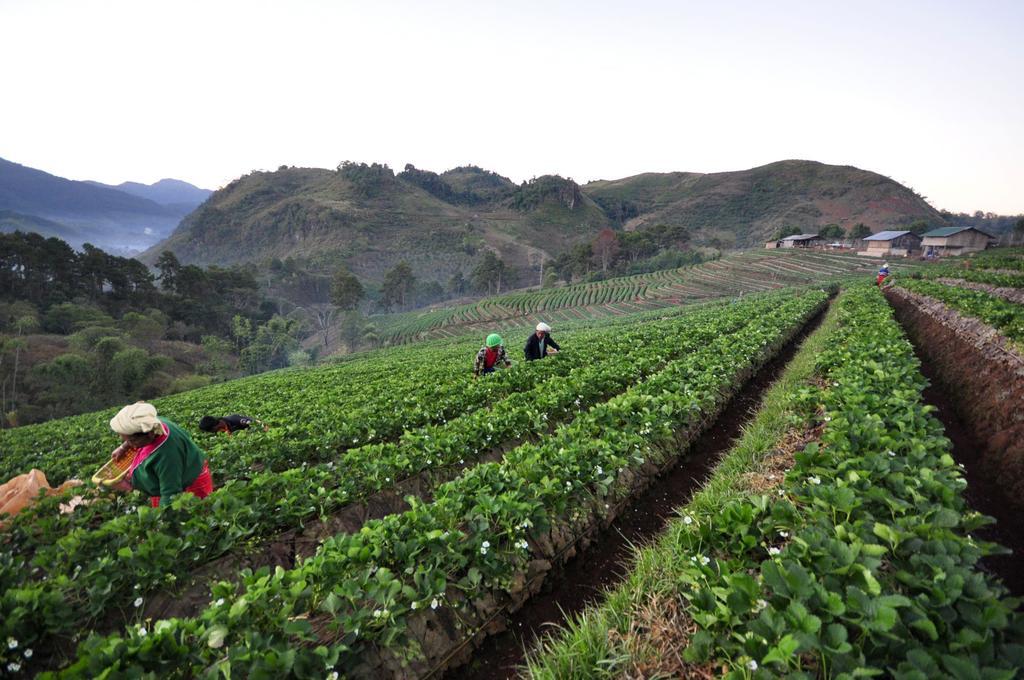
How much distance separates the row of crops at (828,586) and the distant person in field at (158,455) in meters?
4.80

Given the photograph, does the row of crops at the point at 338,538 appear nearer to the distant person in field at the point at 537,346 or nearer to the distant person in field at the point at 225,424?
the distant person in field at the point at 225,424

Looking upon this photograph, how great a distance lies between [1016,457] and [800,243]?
97.8m

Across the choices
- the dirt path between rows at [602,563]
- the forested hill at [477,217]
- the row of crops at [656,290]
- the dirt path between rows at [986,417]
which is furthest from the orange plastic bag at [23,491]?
the forested hill at [477,217]

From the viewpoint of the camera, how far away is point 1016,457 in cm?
571

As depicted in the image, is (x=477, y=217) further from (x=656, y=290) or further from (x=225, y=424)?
(x=225, y=424)

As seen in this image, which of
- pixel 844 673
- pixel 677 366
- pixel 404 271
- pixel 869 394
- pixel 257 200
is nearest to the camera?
pixel 844 673

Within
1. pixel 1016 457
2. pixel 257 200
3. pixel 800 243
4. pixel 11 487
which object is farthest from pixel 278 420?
pixel 257 200

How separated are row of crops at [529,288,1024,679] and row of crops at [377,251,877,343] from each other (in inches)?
2091

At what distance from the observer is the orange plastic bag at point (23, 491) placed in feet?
18.3

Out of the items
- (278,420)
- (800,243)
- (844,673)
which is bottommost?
(278,420)

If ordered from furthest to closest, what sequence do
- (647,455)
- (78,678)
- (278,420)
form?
(278,420), (647,455), (78,678)

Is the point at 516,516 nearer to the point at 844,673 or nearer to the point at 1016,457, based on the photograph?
the point at 844,673

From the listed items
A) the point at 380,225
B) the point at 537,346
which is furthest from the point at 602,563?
the point at 380,225

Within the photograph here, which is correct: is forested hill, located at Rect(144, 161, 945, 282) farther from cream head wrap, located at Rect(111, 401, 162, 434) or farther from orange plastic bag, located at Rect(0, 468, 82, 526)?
cream head wrap, located at Rect(111, 401, 162, 434)
